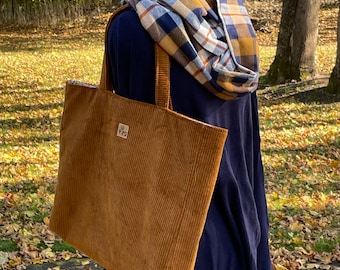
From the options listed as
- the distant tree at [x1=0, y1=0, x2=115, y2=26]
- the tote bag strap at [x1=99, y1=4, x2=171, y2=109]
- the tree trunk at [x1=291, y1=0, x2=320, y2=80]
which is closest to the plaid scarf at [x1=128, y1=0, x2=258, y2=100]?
the tote bag strap at [x1=99, y1=4, x2=171, y2=109]

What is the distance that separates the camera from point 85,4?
73.7ft

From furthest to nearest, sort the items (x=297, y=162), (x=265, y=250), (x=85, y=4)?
(x=85, y=4), (x=297, y=162), (x=265, y=250)

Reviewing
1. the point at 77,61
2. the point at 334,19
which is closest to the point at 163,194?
the point at 77,61

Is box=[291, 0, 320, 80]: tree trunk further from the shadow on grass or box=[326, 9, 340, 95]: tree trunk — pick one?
box=[326, 9, 340, 95]: tree trunk

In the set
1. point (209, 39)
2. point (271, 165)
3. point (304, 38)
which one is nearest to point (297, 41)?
point (304, 38)

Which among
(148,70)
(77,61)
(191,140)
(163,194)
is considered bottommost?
(77,61)

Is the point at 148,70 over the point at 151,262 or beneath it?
over

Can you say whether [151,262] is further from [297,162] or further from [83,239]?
[297,162]

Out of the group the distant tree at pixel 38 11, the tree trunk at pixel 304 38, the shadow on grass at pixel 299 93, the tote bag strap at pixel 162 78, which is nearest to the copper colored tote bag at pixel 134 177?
the tote bag strap at pixel 162 78

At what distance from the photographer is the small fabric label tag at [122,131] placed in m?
1.44

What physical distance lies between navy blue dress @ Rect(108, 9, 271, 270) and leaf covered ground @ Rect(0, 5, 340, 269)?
8.08ft

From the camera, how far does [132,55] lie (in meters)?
1.39

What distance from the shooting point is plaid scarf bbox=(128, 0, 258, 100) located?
1354 millimetres

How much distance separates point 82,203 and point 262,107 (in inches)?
298
